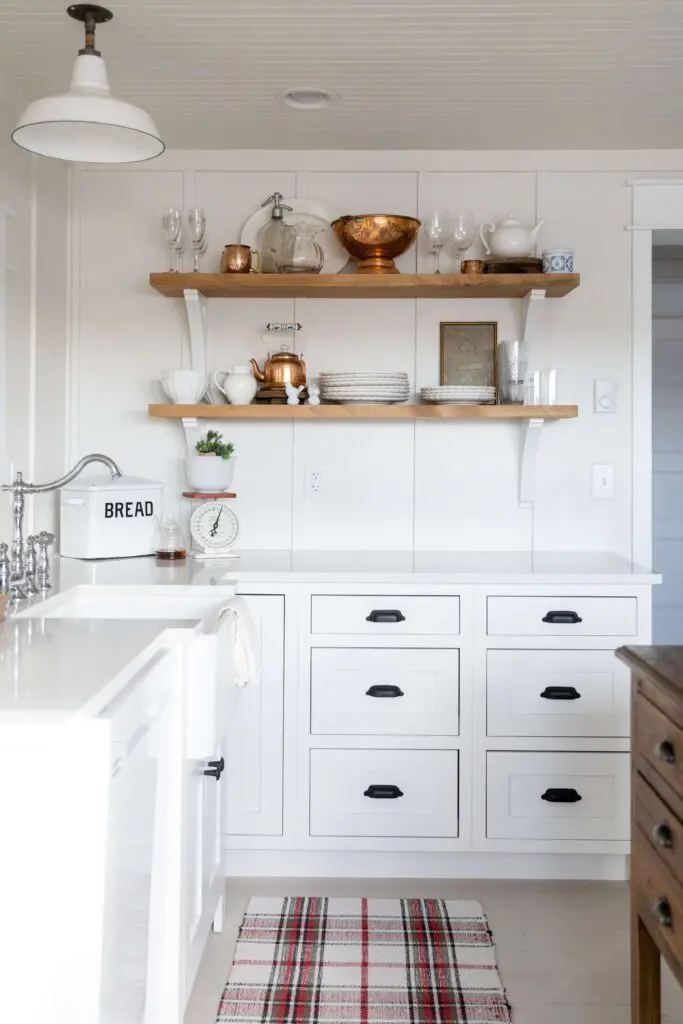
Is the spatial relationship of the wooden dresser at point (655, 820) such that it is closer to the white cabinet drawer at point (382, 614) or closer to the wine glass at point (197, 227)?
the white cabinet drawer at point (382, 614)

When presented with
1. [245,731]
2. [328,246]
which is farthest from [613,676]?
[328,246]

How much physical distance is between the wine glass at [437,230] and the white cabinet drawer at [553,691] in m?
1.29

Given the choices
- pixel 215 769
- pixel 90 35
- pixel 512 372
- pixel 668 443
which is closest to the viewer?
pixel 90 35

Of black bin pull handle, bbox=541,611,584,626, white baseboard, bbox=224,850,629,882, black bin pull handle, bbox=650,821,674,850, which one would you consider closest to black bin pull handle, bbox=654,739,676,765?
black bin pull handle, bbox=650,821,674,850

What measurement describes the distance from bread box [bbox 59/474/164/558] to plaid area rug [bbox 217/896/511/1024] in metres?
1.11

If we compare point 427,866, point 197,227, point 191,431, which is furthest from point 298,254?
point 427,866

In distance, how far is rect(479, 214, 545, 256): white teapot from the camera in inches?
126

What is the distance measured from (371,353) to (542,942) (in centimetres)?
190

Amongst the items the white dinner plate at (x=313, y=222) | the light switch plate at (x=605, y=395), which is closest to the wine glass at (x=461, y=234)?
the white dinner plate at (x=313, y=222)

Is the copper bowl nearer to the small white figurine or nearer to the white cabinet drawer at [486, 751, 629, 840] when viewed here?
the small white figurine

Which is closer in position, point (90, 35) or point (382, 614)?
point (90, 35)

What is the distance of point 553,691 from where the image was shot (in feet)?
9.53

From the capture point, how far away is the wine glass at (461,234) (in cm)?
319

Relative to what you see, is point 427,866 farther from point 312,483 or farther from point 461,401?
point 461,401
